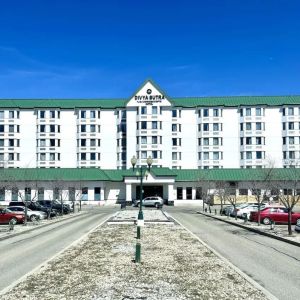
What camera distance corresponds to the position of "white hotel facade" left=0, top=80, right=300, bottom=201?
83938 mm

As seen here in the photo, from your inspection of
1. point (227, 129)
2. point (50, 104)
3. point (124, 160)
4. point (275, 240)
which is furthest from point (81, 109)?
point (275, 240)

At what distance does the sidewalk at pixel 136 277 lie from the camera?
10727mm

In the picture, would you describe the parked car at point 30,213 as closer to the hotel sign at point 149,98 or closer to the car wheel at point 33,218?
the car wheel at point 33,218

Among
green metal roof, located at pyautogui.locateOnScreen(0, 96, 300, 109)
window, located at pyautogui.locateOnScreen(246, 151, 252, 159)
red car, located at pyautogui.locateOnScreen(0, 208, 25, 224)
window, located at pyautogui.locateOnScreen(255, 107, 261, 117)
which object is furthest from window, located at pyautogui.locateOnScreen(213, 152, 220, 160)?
red car, located at pyautogui.locateOnScreen(0, 208, 25, 224)

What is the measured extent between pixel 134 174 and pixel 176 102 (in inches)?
754

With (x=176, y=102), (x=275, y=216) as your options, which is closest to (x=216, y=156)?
(x=176, y=102)

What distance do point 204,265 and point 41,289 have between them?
230 inches

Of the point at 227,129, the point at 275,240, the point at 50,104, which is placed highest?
the point at 50,104

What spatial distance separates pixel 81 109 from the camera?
8750cm

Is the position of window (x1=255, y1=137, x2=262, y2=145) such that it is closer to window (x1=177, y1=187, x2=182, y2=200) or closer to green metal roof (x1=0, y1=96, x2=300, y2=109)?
green metal roof (x1=0, y1=96, x2=300, y2=109)

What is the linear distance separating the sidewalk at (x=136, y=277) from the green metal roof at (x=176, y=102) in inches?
2676

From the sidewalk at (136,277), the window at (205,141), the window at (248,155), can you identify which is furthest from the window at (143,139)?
the sidewalk at (136,277)

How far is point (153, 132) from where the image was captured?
83.8 metres

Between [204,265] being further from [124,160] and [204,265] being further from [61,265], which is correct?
[124,160]
